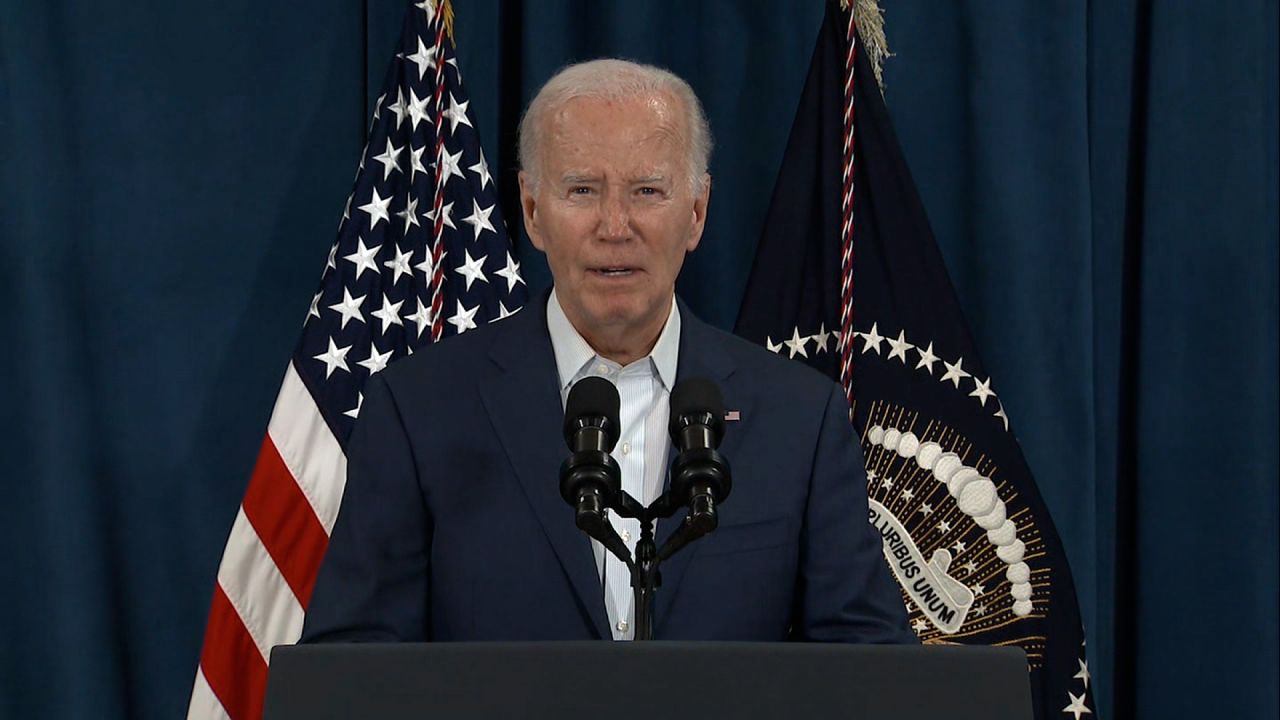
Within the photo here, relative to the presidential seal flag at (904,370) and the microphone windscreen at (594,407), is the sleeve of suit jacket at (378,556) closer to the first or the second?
the microphone windscreen at (594,407)

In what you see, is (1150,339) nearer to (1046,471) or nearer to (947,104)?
(1046,471)

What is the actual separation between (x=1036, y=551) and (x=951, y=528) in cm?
18

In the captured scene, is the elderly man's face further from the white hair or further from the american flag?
the american flag

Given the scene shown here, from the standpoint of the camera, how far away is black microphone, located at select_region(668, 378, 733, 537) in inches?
49.1

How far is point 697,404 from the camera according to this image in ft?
4.41

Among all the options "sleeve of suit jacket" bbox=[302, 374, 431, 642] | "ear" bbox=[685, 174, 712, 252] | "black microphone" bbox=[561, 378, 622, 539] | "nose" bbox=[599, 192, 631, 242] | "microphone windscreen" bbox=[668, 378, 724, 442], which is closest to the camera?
"black microphone" bbox=[561, 378, 622, 539]

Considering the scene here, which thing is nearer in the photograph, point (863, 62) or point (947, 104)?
point (863, 62)

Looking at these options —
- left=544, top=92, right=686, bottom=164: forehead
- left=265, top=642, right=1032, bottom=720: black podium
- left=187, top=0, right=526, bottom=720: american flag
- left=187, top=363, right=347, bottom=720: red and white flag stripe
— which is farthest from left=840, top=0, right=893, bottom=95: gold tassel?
left=265, top=642, right=1032, bottom=720: black podium

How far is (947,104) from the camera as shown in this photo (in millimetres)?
3076

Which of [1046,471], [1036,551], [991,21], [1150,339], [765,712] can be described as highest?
[991,21]

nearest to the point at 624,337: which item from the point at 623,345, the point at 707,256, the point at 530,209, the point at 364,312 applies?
the point at 623,345

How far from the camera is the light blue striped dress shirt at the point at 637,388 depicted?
1.92m

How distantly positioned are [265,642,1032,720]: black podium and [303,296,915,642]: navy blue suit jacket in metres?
0.62

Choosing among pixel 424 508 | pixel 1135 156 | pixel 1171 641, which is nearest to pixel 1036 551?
pixel 1171 641
